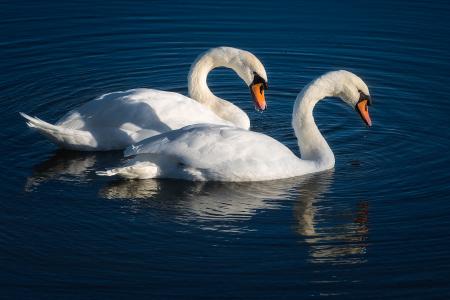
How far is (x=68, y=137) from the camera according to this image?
48.0 ft

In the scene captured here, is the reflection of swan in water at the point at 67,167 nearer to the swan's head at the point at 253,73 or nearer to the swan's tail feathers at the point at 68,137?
the swan's tail feathers at the point at 68,137

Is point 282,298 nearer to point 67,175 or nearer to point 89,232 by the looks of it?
point 89,232

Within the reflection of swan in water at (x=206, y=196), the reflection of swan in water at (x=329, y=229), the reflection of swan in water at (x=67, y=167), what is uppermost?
the reflection of swan in water at (x=67, y=167)

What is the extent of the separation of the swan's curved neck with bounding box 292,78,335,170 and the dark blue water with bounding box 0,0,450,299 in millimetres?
409

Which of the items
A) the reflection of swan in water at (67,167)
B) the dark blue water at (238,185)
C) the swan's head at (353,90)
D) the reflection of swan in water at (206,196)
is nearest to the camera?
the dark blue water at (238,185)

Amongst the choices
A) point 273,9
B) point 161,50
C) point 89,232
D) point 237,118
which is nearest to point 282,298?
point 89,232

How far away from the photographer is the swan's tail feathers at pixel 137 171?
1344cm

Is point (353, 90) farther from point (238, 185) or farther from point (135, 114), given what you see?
point (135, 114)

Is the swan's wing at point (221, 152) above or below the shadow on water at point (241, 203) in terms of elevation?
above

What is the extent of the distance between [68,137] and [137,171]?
1542 mm

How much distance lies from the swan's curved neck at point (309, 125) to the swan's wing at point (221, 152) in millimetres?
639

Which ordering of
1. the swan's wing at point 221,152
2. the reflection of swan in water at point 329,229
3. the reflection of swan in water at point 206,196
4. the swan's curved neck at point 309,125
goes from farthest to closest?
the swan's curved neck at point 309,125, the swan's wing at point 221,152, the reflection of swan in water at point 206,196, the reflection of swan in water at point 329,229

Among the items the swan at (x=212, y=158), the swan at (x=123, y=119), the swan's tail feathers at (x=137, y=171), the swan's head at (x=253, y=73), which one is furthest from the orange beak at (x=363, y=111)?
the swan's tail feathers at (x=137, y=171)

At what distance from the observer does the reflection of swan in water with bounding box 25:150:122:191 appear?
13.8 meters
